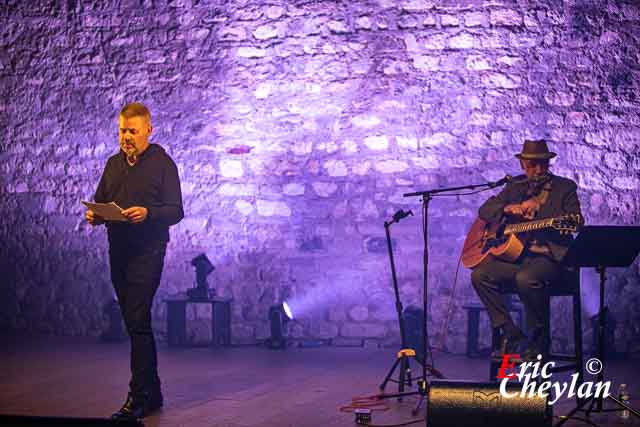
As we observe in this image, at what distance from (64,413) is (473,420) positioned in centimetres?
226

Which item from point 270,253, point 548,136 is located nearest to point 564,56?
point 548,136

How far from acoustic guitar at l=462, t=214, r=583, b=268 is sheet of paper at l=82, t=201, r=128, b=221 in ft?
7.79

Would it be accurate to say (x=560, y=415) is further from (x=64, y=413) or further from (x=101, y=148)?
(x=101, y=148)

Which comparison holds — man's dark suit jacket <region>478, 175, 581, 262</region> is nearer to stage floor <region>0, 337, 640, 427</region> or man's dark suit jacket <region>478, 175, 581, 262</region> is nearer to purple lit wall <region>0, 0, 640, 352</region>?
stage floor <region>0, 337, 640, 427</region>

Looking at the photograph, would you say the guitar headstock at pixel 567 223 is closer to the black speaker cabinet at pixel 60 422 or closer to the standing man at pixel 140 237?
the standing man at pixel 140 237

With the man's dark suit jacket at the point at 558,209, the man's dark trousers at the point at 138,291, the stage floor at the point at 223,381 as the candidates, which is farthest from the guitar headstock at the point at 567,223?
the man's dark trousers at the point at 138,291

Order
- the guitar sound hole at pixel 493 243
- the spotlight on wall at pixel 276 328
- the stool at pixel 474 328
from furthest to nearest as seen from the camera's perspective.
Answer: the spotlight on wall at pixel 276 328, the stool at pixel 474 328, the guitar sound hole at pixel 493 243

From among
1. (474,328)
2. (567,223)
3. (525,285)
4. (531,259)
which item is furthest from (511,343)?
(474,328)

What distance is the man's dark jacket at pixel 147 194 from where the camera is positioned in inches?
183

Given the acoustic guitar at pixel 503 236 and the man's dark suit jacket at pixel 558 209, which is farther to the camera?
the man's dark suit jacket at pixel 558 209

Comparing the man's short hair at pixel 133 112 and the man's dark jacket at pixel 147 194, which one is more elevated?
the man's short hair at pixel 133 112

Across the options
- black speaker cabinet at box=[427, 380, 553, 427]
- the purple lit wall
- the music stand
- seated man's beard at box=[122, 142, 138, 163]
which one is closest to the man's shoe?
seated man's beard at box=[122, 142, 138, 163]

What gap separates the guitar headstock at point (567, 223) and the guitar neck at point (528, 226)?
0.12 ft

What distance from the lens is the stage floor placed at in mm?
4770
